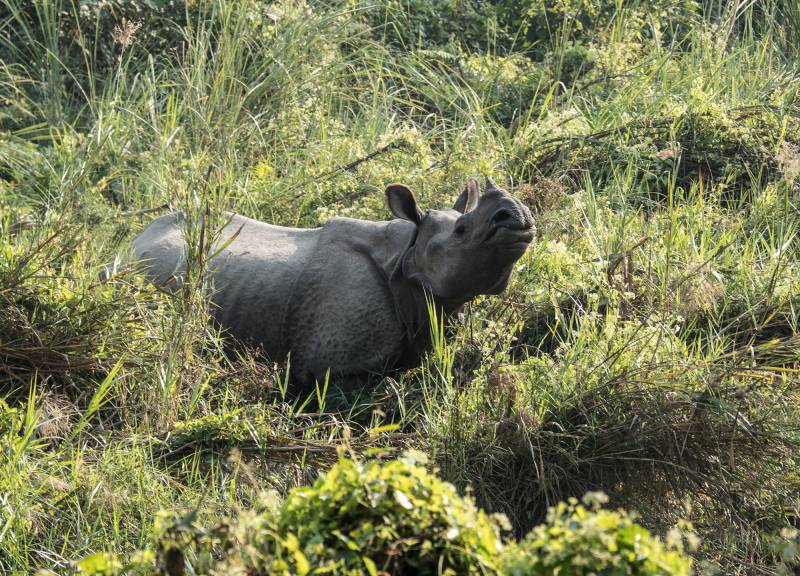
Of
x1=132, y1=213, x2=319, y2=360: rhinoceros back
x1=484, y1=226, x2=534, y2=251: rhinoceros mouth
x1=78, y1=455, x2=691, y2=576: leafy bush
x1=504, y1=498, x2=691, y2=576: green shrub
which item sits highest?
x1=504, y1=498, x2=691, y2=576: green shrub

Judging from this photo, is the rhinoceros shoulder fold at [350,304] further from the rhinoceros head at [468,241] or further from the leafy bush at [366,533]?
the leafy bush at [366,533]

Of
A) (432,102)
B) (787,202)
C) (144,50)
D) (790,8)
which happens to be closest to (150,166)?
(144,50)

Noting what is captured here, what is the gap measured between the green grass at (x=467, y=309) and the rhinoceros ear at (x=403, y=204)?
0.53 metres

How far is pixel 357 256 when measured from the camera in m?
5.70

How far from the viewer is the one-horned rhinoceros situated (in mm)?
5305

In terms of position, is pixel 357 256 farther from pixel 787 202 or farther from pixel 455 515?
pixel 455 515

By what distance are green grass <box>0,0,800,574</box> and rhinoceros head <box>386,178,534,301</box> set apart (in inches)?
10.7

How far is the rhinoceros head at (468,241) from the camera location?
191 inches

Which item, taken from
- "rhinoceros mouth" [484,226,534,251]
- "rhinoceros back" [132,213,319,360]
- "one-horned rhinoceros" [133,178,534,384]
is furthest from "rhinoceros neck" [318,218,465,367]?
"rhinoceros mouth" [484,226,534,251]

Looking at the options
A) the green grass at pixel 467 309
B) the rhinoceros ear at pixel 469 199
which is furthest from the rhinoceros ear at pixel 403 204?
the green grass at pixel 467 309

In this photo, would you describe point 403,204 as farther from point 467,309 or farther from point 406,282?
point 467,309

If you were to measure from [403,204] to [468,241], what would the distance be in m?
0.59

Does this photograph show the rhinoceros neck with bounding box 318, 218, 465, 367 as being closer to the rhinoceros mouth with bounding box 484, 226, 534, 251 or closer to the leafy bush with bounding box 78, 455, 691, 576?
the rhinoceros mouth with bounding box 484, 226, 534, 251

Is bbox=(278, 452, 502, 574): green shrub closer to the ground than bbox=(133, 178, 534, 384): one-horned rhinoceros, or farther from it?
farther from it
